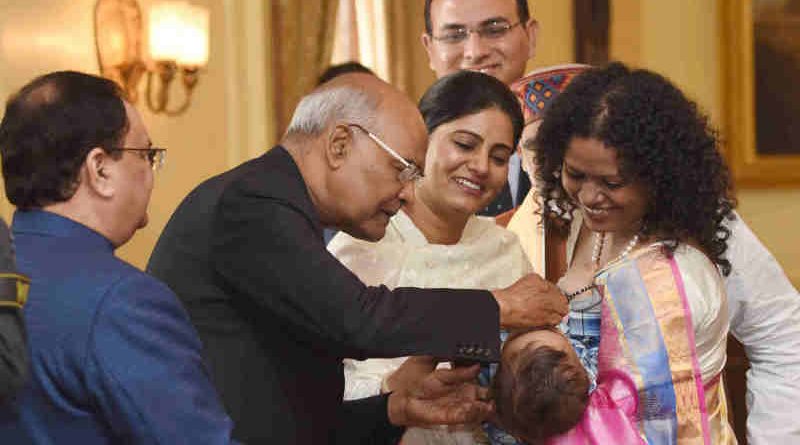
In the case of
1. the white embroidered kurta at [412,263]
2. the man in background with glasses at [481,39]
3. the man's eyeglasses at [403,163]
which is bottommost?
the white embroidered kurta at [412,263]

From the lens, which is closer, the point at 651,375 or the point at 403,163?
the point at 403,163

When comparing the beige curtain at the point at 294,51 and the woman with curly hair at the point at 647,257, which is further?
the beige curtain at the point at 294,51

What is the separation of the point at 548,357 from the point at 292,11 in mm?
4483

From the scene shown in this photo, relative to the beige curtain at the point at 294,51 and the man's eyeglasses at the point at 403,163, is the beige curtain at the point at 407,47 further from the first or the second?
the man's eyeglasses at the point at 403,163

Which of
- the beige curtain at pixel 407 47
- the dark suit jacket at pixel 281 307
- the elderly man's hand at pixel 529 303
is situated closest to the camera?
the dark suit jacket at pixel 281 307

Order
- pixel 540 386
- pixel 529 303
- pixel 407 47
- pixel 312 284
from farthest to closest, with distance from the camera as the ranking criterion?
1. pixel 407 47
2. pixel 540 386
3. pixel 529 303
4. pixel 312 284

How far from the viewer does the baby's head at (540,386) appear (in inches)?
100.0

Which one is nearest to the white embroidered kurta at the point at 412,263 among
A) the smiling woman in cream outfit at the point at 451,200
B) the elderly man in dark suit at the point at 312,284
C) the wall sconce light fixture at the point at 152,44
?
the smiling woman in cream outfit at the point at 451,200

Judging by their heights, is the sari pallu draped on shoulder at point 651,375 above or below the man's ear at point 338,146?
below

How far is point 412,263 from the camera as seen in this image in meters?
3.01

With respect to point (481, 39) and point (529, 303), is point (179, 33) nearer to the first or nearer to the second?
point (481, 39)

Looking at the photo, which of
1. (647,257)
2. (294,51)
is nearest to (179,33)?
(294,51)

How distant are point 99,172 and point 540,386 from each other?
3.43ft

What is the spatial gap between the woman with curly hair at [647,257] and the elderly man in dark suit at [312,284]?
0.23 meters
